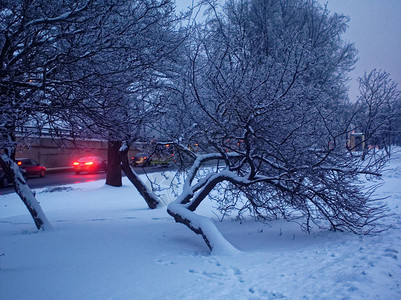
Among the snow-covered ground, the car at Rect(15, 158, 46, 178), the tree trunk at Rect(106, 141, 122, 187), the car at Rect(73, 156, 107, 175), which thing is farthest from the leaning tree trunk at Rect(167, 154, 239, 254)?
the car at Rect(73, 156, 107, 175)

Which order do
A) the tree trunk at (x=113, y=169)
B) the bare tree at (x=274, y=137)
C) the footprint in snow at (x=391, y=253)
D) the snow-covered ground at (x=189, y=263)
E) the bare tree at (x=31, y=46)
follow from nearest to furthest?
the snow-covered ground at (x=189, y=263), the bare tree at (x=31, y=46), the footprint in snow at (x=391, y=253), the bare tree at (x=274, y=137), the tree trunk at (x=113, y=169)

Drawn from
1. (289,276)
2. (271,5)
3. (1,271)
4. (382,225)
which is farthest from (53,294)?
(271,5)

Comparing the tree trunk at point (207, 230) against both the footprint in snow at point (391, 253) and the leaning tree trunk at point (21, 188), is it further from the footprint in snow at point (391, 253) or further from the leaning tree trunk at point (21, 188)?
the leaning tree trunk at point (21, 188)

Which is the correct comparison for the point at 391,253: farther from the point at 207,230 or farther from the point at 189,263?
the point at 189,263

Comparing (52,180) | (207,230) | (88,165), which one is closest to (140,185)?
(207,230)

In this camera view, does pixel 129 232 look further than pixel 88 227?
No

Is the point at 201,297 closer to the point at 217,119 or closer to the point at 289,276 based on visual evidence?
the point at 289,276

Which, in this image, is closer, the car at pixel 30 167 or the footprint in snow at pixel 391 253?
the footprint in snow at pixel 391 253

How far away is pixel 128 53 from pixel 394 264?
15.7 feet

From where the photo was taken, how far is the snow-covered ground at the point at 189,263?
3.67m

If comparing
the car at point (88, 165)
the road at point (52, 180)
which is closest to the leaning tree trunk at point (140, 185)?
the road at point (52, 180)

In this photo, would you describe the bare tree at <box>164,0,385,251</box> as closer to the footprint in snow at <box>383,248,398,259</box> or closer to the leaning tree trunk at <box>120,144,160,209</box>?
the footprint in snow at <box>383,248,398,259</box>

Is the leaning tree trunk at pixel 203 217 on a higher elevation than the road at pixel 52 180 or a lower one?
higher

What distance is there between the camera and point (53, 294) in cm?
375
